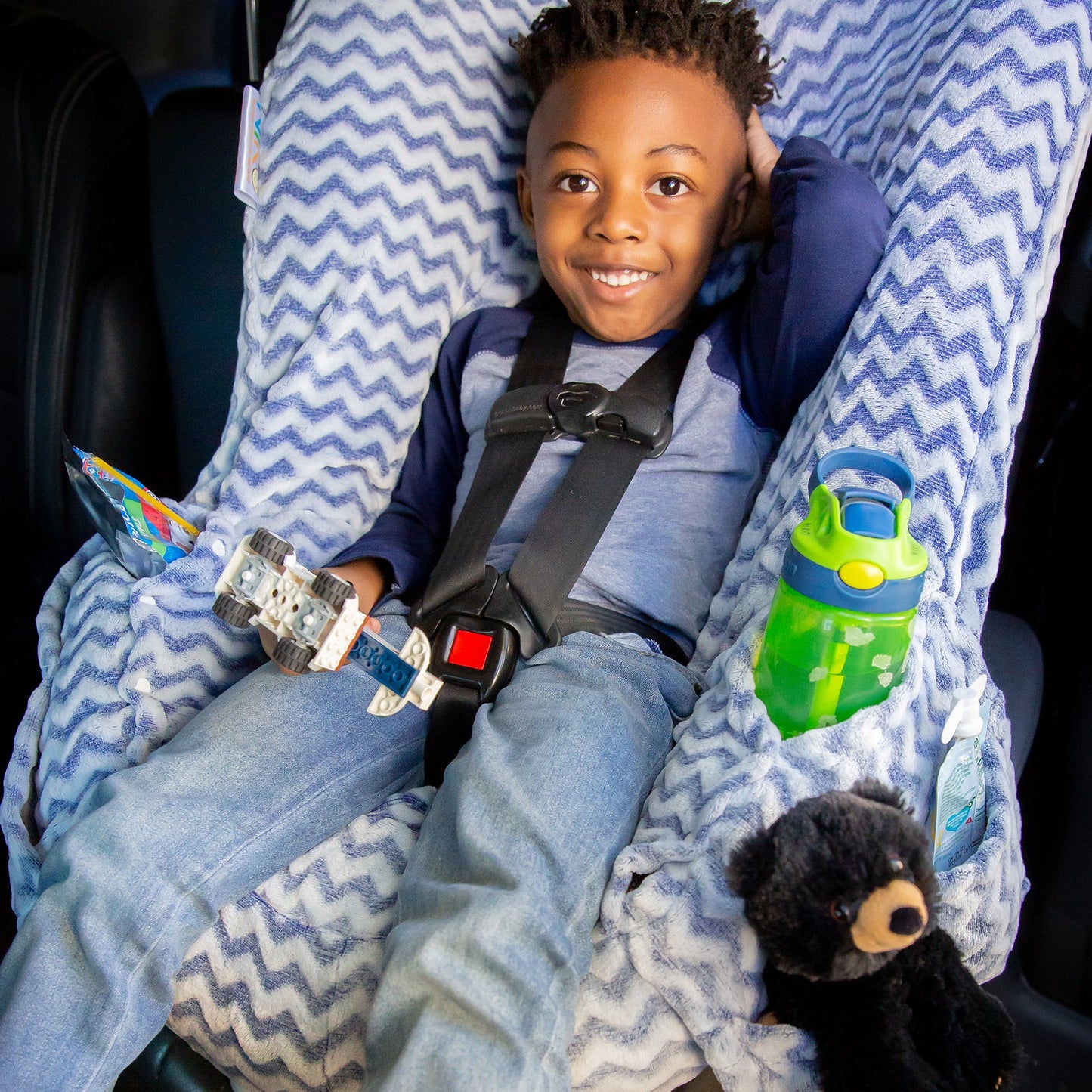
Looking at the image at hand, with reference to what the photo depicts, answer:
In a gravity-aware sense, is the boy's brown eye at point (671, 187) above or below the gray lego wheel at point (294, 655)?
above

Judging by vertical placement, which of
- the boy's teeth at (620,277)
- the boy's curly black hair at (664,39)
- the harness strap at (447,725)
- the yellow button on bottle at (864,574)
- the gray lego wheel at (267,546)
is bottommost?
the harness strap at (447,725)

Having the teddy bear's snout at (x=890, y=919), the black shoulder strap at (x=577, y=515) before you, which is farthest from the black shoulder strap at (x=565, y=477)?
the teddy bear's snout at (x=890, y=919)

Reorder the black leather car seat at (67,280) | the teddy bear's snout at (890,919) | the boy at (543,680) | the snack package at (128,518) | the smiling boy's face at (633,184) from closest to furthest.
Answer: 1. the teddy bear's snout at (890,919)
2. the boy at (543,680)
3. the snack package at (128,518)
4. the smiling boy's face at (633,184)
5. the black leather car seat at (67,280)

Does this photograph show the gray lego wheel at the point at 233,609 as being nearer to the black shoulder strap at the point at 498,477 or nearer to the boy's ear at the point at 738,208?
the black shoulder strap at the point at 498,477

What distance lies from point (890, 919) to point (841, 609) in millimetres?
230

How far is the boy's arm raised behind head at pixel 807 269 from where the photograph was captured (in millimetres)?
995

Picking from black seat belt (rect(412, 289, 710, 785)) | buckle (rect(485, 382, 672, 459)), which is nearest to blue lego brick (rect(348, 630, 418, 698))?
black seat belt (rect(412, 289, 710, 785))

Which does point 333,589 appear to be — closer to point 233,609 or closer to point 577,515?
point 233,609

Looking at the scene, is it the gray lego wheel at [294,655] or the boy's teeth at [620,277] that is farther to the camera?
the boy's teeth at [620,277]

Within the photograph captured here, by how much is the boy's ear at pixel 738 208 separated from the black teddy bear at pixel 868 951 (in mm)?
737

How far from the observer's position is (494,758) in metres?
0.84

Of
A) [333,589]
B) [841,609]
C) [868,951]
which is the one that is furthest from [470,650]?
[868,951]

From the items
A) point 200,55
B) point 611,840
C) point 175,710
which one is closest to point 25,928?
point 175,710

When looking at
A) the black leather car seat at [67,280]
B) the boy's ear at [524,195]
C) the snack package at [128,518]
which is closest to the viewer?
the snack package at [128,518]
